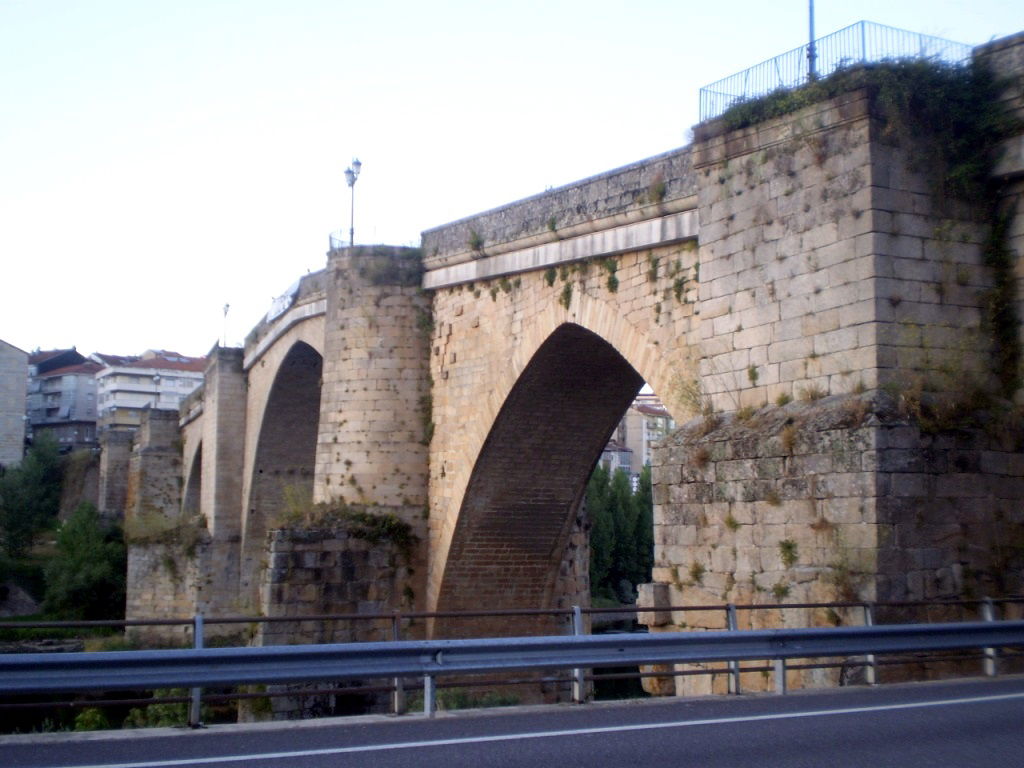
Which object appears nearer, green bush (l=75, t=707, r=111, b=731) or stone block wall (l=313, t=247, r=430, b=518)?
green bush (l=75, t=707, r=111, b=731)

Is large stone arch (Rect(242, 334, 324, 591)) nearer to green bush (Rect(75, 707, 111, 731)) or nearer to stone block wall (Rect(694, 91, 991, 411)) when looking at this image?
green bush (Rect(75, 707, 111, 731))

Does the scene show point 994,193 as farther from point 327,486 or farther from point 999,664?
point 327,486

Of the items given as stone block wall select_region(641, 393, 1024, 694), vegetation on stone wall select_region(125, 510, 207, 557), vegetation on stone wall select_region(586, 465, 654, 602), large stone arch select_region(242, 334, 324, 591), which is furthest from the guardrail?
vegetation on stone wall select_region(586, 465, 654, 602)

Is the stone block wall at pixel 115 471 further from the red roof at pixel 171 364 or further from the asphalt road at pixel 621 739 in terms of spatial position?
the asphalt road at pixel 621 739

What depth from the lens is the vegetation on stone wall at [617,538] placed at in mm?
44094

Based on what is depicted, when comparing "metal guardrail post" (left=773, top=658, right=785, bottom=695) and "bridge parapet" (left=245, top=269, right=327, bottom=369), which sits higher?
"bridge parapet" (left=245, top=269, right=327, bottom=369)

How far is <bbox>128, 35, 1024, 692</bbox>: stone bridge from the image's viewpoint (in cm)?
943

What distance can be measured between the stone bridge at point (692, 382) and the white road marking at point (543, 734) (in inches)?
63.4

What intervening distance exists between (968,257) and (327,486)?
11.3 metres

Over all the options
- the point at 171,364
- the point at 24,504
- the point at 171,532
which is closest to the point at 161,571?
the point at 171,532

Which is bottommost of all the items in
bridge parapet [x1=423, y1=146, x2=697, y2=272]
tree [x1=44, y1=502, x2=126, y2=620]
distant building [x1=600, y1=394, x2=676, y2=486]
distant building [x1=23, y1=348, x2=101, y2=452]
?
tree [x1=44, y1=502, x2=126, y2=620]

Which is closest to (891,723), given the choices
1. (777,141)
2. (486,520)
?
(777,141)

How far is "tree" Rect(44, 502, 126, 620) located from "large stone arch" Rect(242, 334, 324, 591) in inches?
634

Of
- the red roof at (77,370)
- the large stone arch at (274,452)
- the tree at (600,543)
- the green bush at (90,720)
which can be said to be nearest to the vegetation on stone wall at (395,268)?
the large stone arch at (274,452)
